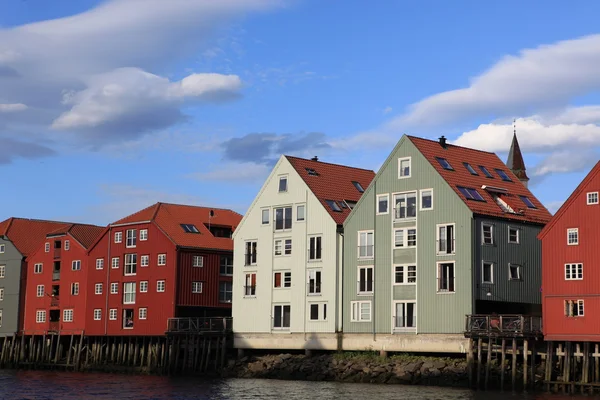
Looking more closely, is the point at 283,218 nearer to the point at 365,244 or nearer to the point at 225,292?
the point at 365,244

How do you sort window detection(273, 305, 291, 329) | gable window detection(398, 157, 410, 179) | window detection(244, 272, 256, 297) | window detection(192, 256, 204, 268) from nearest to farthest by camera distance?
gable window detection(398, 157, 410, 179), window detection(273, 305, 291, 329), window detection(244, 272, 256, 297), window detection(192, 256, 204, 268)

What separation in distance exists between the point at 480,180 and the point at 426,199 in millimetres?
5886

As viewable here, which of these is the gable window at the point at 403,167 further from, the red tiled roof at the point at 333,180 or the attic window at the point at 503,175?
the attic window at the point at 503,175

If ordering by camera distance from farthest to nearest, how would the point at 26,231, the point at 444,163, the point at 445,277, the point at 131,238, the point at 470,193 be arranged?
the point at 26,231, the point at 131,238, the point at 444,163, the point at 470,193, the point at 445,277

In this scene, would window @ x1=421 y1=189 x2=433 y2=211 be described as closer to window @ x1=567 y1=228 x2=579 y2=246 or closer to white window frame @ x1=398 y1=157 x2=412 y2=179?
white window frame @ x1=398 y1=157 x2=412 y2=179

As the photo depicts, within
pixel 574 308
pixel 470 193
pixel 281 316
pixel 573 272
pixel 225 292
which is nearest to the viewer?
pixel 574 308

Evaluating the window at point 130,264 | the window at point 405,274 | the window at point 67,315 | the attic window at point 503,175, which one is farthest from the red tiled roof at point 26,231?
→ the attic window at point 503,175

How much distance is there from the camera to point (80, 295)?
333ft

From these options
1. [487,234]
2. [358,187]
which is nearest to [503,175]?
[487,234]

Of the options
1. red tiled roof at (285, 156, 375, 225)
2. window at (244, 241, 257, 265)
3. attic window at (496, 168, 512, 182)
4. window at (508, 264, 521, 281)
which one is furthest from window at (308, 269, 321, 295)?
attic window at (496, 168, 512, 182)

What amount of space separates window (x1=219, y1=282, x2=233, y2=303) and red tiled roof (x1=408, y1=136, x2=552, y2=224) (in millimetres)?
26537

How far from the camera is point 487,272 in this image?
70.5m

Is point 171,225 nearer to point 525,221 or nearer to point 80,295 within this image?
point 80,295

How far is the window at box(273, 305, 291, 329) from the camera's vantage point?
81.2 m
